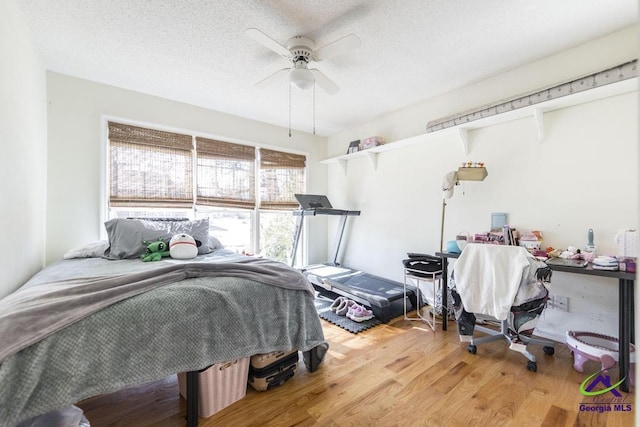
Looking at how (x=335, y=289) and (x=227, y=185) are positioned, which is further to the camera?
(x=227, y=185)

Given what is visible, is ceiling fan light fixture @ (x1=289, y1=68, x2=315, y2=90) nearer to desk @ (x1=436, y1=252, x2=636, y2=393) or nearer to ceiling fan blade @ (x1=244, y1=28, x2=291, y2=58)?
ceiling fan blade @ (x1=244, y1=28, x2=291, y2=58)

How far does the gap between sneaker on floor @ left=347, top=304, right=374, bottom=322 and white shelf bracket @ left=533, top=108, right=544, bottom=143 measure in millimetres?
2223

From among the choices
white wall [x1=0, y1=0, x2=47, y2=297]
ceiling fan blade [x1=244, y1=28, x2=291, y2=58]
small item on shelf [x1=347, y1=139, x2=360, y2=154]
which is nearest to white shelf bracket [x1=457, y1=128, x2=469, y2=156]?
small item on shelf [x1=347, y1=139, x2=360, y2=154]

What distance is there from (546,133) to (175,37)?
313 cm

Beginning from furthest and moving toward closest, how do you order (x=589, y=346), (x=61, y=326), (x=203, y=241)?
1. (x=203, y=241)
2. (x=589, y=346)
3. (x=61, y=326)

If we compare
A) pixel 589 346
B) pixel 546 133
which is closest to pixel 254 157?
pixel 546 133

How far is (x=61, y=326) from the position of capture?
1.03 meters

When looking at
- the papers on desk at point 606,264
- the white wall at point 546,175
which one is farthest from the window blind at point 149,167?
the papers on desk at point 606,264

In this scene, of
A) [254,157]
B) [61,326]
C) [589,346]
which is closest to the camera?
[61,326]

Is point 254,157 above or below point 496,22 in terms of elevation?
below

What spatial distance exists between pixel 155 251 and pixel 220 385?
1321mm

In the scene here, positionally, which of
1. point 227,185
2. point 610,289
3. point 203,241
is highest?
point 227,185

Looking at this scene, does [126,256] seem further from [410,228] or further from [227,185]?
[410,228]

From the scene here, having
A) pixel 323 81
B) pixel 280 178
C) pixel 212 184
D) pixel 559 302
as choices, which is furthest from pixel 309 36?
pixel 559 302
